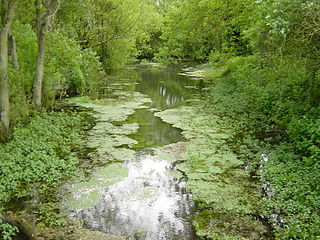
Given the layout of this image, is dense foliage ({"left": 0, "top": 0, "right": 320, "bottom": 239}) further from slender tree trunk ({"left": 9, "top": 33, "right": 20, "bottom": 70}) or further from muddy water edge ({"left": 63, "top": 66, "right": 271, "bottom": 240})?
muddy water edge ({"left": 63, "top": 66, "right": 271, "bottom": 240})

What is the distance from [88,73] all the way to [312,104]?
1270cm

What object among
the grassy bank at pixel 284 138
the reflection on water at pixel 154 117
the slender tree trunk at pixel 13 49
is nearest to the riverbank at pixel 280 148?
the grassy bank at pixel 284 138

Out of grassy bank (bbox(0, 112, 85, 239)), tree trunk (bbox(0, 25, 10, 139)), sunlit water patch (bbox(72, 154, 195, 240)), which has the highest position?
tree trunk (bbox(0, 25, 10, 139))

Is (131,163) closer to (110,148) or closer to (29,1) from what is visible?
(110,148)

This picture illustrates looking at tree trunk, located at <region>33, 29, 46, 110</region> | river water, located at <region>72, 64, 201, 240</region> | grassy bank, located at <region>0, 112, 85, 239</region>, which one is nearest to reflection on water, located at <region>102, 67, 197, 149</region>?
river water, located at <region>72, 64, 201, 240</region>

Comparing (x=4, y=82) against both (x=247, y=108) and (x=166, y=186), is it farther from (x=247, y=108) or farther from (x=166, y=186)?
(x=247, y=108)

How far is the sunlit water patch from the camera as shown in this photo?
5.33 metres

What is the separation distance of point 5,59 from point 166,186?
16.5 ft

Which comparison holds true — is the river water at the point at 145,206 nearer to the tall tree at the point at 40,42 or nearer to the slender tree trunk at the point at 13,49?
the tall tree at the point at 40,42

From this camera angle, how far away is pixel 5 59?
770 cm

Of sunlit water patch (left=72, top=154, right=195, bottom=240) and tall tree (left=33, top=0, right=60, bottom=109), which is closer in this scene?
sunlit water patch (left=72, top=154, right=195, bottom=240)

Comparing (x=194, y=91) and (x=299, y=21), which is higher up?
(x=299, y=21)

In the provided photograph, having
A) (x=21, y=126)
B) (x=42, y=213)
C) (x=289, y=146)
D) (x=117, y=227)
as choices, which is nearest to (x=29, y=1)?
(x=21, y=126)

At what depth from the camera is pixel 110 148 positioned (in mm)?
9188
